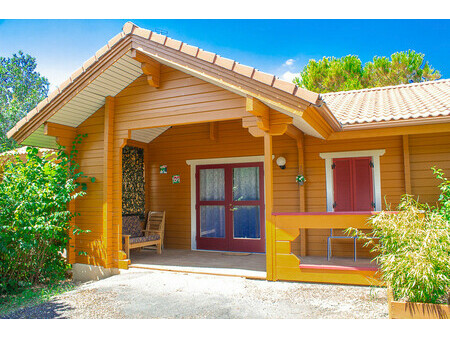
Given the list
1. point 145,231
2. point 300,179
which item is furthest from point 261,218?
point 145,231

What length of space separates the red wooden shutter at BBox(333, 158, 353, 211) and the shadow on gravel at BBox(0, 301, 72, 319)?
193 inches

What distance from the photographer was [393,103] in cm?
698

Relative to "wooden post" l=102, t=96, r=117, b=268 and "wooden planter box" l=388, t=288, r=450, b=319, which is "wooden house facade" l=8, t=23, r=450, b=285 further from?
"wooden planter box" l=388, t=288, r=450, b=319

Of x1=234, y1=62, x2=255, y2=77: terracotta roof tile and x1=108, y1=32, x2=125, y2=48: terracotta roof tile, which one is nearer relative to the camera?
x1=234, y1=62, x2=255, y2=77: terracotta roof tile

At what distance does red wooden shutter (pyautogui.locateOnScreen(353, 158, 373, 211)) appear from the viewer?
6.67 m

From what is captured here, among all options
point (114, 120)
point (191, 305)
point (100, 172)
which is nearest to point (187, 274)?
point (191, 305)

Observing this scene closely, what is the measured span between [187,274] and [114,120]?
9.77ft

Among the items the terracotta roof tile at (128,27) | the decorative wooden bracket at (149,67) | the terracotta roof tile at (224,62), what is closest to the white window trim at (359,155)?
the terracotta roof tile at (224,62)

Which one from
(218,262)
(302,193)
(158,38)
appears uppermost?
(158,38)

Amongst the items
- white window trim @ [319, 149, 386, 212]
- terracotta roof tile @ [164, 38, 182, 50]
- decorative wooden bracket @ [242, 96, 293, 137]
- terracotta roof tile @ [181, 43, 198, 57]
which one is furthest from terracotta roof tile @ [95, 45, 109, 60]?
white window trim @ [319, 149, 386, 212]

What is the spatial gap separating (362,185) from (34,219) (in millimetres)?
5719

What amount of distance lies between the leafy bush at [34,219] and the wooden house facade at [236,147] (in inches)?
13.6

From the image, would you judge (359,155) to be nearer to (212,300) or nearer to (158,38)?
Answer: (212,300)

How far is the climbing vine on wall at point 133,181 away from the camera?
26.4 feet
